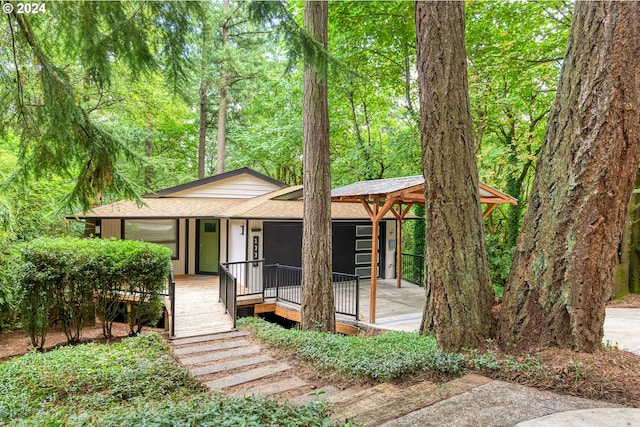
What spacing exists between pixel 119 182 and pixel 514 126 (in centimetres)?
1242

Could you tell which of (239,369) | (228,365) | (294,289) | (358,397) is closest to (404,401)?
(358,397)

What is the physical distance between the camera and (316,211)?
630 cm

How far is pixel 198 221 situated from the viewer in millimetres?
12273

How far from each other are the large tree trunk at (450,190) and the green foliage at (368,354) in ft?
0.85

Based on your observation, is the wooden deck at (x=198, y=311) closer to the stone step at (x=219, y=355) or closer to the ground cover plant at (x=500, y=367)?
the stone step at (x=219, y=355)

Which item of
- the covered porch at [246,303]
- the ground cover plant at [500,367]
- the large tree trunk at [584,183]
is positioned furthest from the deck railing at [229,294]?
the large tree trunk at [584,183]

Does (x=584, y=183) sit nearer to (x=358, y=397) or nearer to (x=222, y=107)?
(x=358, y=397)

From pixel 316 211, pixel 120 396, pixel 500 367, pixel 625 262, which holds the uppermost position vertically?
pixel 316 211

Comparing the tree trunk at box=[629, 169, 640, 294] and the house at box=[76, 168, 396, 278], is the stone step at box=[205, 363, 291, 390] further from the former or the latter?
the tree trunk at box=[629, 169, 640, 294]

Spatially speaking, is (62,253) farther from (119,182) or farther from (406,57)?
(406,57)

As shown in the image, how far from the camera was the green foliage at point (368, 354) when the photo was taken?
127 inches

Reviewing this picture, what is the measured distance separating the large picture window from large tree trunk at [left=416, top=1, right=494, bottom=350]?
1033 cm

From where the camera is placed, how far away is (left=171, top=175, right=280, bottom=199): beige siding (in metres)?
12.7

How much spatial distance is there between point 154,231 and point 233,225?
283 centimetres
